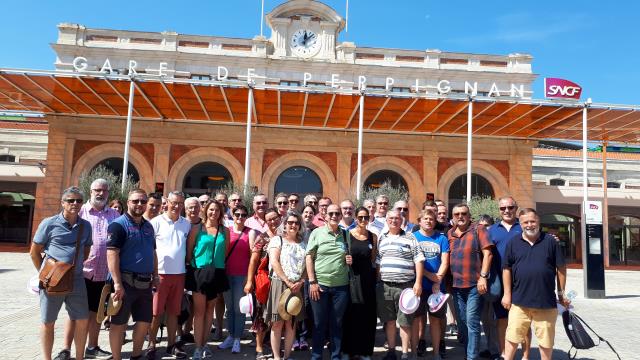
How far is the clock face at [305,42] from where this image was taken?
23094 mm

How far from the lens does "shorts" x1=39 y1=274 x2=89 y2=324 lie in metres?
4.65

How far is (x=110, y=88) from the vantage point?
15.6m

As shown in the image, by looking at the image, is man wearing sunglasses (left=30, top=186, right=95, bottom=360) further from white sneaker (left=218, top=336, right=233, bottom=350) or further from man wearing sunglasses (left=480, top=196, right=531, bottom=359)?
man wearing sunglasses (left=480, top=196, right=531, bottom=359)

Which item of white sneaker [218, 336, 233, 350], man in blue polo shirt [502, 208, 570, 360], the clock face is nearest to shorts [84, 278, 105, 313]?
white sneaker [218, 336, 233, 350]

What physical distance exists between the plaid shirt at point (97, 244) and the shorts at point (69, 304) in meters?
0.38

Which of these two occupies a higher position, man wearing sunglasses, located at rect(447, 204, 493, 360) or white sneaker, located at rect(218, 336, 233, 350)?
man wearing sunglasses, located at rect(447, 204, 493, 360)

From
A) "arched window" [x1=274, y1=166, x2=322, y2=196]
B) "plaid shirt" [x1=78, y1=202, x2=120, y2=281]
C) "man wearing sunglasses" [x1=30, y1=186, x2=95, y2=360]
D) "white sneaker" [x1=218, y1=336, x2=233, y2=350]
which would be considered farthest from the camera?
"arched window" [x1=274, y1=166, x2=322, y2=196]

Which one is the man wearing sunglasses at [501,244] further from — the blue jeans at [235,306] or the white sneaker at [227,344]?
the white sneaker at [227,344]

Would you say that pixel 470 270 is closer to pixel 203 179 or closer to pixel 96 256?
pixel 96 256

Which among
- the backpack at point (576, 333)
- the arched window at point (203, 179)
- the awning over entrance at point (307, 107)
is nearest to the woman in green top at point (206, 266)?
the backpack at point (576, 333)

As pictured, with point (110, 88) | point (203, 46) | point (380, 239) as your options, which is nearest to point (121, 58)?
point (203, 46)

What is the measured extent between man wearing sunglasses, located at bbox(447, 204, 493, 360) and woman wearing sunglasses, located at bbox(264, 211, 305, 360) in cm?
204

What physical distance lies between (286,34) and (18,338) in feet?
64.0

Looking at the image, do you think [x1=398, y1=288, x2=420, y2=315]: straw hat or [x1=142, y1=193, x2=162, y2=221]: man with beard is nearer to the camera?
[x1=398, y1=288, x2=420, y2=315]: straw hat
